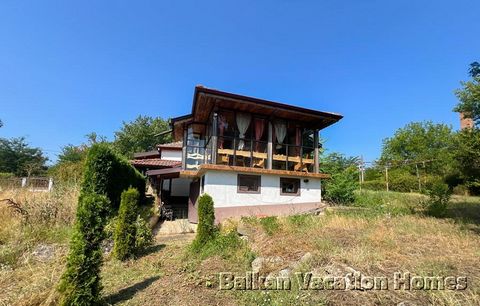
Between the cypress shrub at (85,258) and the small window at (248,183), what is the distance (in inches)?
302

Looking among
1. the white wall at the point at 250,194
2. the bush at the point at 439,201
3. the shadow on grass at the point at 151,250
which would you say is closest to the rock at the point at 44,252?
the shadow on grass at the point at 151,250

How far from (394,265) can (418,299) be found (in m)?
1.15

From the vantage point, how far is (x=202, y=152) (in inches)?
570

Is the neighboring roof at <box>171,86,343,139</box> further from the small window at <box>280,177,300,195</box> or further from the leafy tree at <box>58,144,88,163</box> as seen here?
the leafy tree at <box>58,144,88,163</box>

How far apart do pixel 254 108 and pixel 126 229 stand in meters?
8.00

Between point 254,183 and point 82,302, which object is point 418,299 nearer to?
Result: point 82,302

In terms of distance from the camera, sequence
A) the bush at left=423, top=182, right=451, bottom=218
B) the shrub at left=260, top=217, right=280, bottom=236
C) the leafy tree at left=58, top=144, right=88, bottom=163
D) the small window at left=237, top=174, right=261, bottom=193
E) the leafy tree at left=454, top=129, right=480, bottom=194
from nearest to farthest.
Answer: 1. the leafy tree at left=454, top=129, right=480, bottom=194
2. the shrub at left=260, top=217, right=280, bottom=236
3. the bush at left=423, top=182, right=451, bottom=218
4. the small window at left=237, top=174, right=261, bottom=193
5. the leafy tree at left=58, top=144, right=88, bottom=163

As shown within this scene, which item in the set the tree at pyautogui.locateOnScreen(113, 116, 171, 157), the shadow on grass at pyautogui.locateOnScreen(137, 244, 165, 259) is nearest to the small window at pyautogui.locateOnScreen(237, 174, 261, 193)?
the shadow on grass at pyautogui.locateOnScreen(137, 244, 165, 259)

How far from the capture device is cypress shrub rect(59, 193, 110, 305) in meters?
4.05

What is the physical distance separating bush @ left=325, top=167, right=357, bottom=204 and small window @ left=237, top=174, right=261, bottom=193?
6.12 meters

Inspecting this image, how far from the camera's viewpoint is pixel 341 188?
15.5 meters

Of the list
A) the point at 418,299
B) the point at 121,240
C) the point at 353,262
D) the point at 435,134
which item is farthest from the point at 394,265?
the point at 435,134

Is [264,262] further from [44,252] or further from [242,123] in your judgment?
[242,123]

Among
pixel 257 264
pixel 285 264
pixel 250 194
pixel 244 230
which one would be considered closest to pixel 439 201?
pixel 250 194
